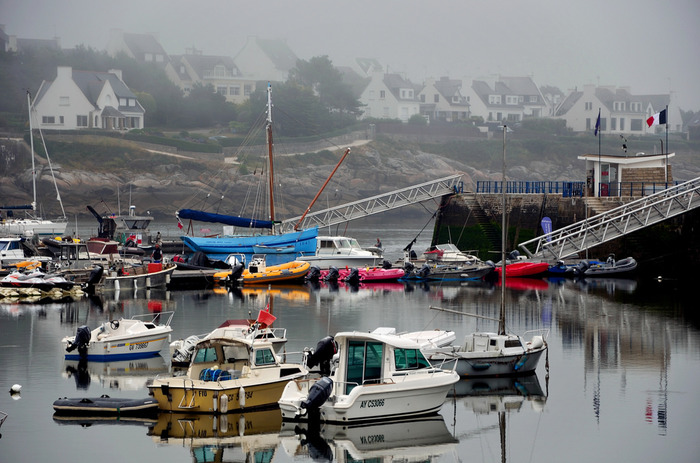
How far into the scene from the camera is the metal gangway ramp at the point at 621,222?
53.6 m

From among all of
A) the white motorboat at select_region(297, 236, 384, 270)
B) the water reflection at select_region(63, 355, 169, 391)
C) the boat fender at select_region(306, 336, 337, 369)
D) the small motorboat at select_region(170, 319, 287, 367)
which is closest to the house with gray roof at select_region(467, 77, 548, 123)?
the white motorboat at select_region(297, 236, 384, 270)

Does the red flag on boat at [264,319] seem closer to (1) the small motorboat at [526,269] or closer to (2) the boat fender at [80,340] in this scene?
(2) the boat fender at [80,340]

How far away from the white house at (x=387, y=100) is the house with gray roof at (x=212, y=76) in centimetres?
2083

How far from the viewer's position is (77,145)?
417 feet

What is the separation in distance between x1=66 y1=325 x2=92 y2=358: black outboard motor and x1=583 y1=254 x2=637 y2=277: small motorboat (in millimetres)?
31681

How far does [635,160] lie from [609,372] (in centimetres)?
3473

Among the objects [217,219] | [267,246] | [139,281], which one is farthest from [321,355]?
[217,219]

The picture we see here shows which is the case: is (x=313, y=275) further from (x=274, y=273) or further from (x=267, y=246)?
(x=267, y=246)

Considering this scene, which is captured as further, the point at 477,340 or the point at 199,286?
the point at 199,286

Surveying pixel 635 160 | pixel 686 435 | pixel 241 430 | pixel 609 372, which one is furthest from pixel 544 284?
pixel 241 430

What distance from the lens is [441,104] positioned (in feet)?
584

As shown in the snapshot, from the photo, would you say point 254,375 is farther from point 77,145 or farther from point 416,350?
point 77,145

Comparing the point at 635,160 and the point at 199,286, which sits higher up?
the point at 635,160

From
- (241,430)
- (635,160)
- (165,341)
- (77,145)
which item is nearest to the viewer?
(241,430)
